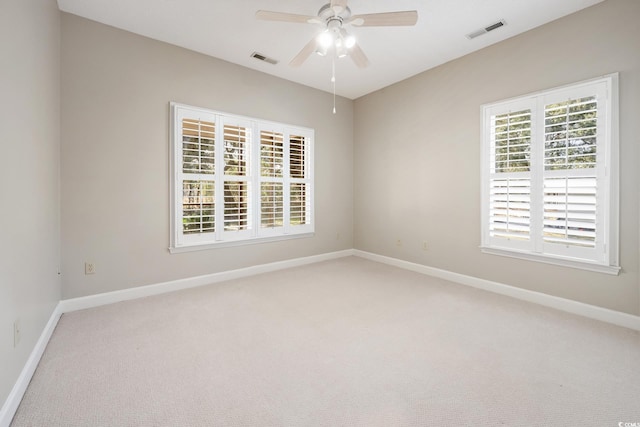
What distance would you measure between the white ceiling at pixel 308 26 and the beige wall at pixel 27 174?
29.6 inches

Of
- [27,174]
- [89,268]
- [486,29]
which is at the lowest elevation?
[89,268]

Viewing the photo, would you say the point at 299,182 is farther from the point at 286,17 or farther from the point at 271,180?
the point at 286,17

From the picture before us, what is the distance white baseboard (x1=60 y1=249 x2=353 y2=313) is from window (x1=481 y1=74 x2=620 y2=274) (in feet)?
9.12

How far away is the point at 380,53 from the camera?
141 inches

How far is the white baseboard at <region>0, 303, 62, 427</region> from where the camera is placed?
1.43 metres

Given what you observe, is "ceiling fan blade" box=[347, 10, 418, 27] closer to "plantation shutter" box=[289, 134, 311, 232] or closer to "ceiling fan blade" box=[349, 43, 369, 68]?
"ceiling fan blade" box=[349, 43, 369, 68]

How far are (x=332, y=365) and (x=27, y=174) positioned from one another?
2.37m

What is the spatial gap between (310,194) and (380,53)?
2.24m

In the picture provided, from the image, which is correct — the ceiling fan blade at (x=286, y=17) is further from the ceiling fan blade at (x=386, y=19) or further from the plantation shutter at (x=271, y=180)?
the plantation shutter at (x=271, y=180)

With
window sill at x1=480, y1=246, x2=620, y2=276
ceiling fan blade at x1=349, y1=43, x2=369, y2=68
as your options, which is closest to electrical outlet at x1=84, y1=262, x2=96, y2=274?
ceiling fan blade at x1=349, y1=43, x2=369, y2=68

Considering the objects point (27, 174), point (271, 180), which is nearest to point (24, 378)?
point (27, 174)

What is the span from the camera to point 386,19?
2.26 metres

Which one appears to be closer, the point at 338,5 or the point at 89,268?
the point at 338,5

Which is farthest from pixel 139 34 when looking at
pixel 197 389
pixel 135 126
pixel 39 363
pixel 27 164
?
pixel 197 389
